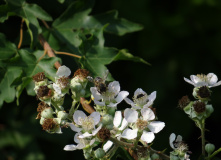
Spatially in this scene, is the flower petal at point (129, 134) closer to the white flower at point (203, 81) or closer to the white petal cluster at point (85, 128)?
the white petal cluster at point (85, 128)

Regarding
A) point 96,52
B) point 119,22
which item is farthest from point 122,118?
point 119,22

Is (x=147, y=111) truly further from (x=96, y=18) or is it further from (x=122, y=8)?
(x=122, y=8)

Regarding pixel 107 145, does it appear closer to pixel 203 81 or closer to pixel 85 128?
pixel 85 128

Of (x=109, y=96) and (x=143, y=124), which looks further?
(x=109, y=96)

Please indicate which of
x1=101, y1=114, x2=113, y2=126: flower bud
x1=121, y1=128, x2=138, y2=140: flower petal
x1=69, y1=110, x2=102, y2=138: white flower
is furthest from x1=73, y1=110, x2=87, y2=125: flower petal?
x1=121, y1=128, x2=138, y2=140: flower petal

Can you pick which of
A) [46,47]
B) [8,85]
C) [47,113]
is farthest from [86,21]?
[47,113]

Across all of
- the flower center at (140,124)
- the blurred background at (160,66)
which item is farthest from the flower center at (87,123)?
the blurred background at (160,66)
